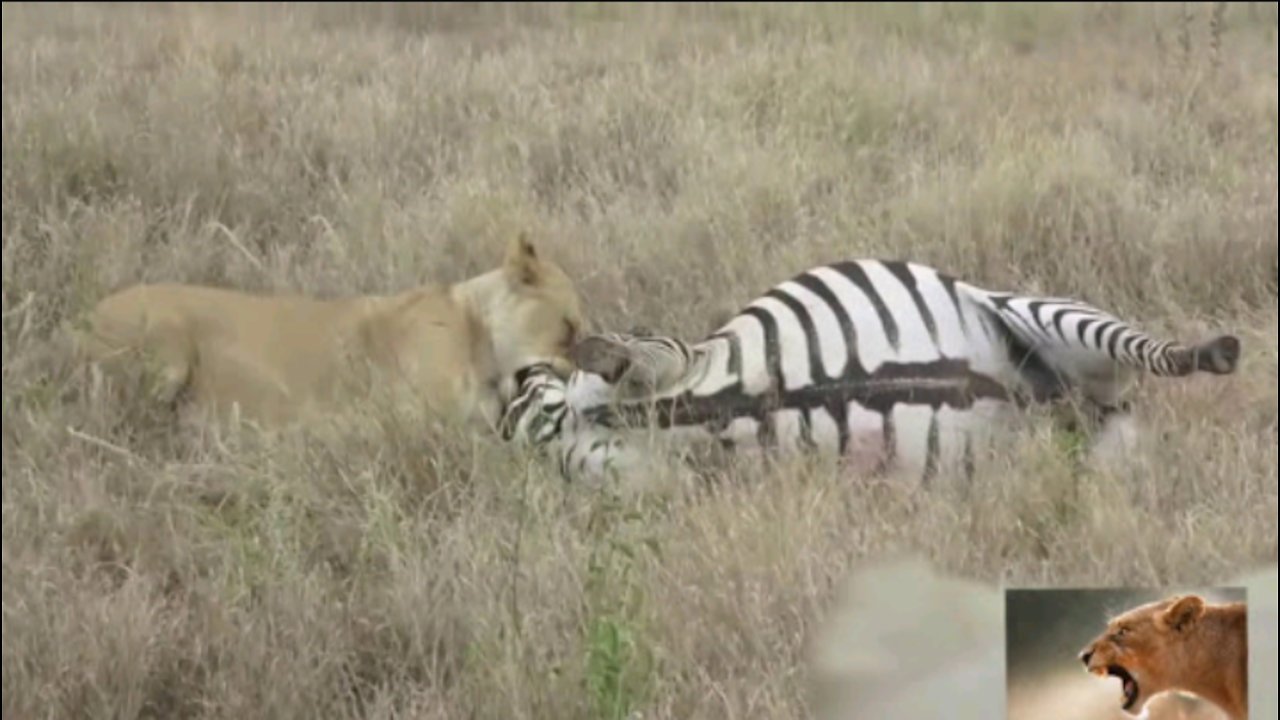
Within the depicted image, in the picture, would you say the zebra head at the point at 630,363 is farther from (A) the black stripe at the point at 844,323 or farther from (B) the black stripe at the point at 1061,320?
Result: (B) the black stripe at the point at 1061,320

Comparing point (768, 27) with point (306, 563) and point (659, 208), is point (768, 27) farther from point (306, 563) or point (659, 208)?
point (306, 563)

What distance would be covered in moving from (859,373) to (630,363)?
0.17 m

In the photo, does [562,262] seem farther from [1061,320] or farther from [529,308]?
[1061,320]

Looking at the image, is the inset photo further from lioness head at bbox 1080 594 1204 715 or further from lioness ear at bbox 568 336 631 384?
lioness ear at bbox 568 336 631 384

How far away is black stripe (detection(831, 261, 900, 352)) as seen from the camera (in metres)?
1.48

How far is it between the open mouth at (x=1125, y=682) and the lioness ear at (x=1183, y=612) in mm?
41

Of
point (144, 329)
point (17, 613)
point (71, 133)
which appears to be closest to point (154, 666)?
point (17, 613)

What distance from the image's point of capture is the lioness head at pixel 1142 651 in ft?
3.99

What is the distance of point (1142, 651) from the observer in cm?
122

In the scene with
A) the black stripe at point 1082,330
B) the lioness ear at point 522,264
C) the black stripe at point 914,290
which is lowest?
the black stripe at point 1082,330

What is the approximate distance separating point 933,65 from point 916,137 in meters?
0.11

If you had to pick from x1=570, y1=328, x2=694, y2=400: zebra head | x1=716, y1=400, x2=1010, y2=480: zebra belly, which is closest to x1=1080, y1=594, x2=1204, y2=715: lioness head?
x1=716, y1=400, x2=1010, y2=480: zebra belly

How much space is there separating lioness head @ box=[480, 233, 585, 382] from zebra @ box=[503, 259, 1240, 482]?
2 centimetres

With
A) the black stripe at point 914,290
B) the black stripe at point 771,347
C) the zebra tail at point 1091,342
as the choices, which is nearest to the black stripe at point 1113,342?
the zebra tail at point 1091,342
